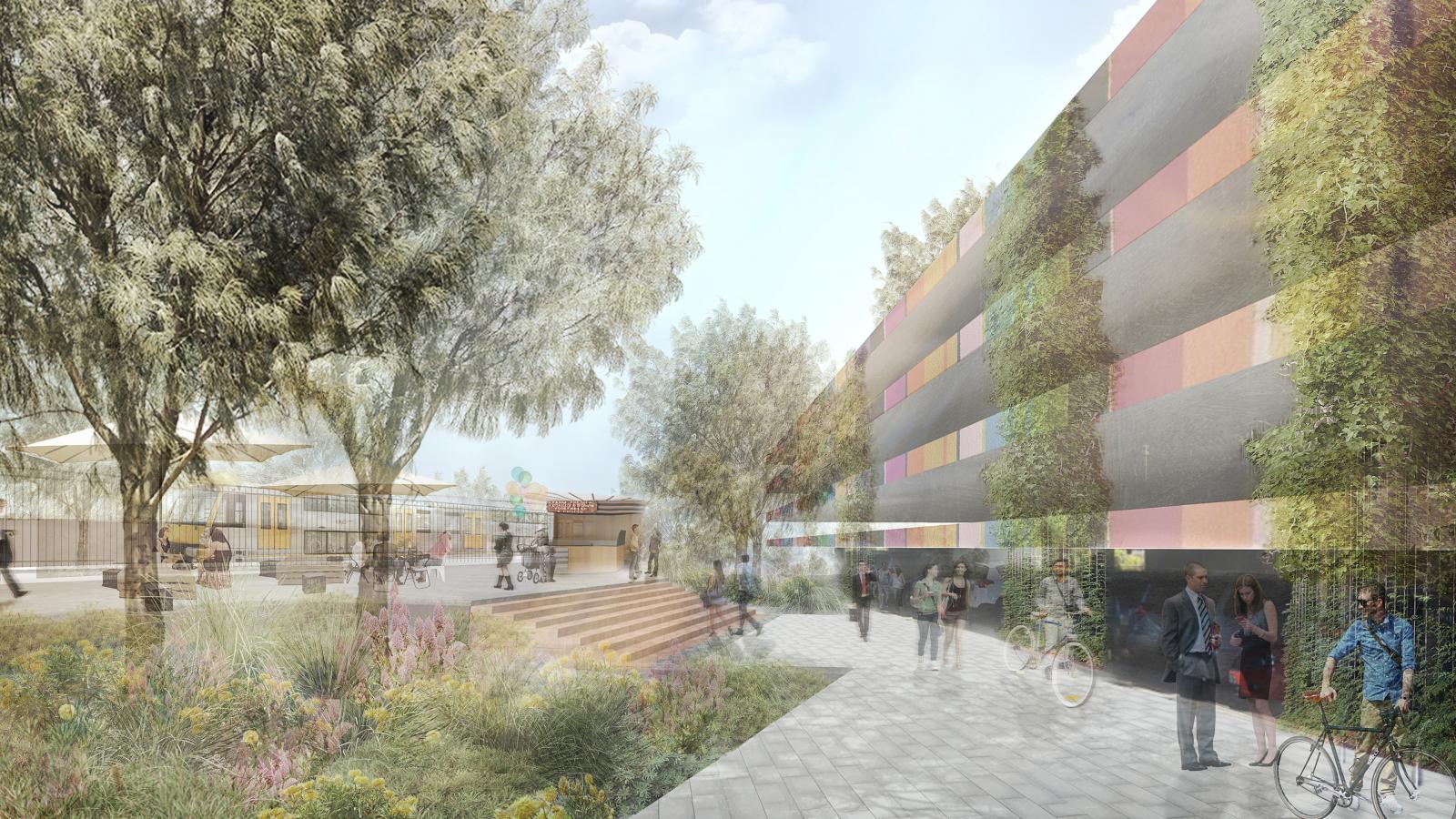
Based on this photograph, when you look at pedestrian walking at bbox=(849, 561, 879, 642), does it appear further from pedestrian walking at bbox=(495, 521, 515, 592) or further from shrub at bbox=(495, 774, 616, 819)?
shrub at bbox=(495, 774, 616, 819)

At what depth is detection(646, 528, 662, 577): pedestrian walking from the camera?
11.9 metres

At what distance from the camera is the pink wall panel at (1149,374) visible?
6.97 meters

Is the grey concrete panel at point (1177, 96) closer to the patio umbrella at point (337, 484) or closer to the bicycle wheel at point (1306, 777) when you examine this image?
the bicycle wheel at point (1306, 777)

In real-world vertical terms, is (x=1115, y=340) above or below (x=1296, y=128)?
below

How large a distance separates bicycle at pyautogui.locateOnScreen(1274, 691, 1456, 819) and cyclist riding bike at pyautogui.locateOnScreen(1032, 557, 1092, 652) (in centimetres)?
395

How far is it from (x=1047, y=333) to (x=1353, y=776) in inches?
222

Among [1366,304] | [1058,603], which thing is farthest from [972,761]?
[1366,304]

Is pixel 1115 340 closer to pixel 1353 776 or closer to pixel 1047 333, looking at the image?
pixel 1047 333

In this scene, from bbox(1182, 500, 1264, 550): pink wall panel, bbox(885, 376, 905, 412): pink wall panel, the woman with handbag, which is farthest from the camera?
bbox(885, 376, 905, 412): pink wall panel

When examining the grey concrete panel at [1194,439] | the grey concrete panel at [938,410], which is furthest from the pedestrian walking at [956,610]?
the grey concrete panel at [1194,439]

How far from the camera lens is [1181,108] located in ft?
23.5

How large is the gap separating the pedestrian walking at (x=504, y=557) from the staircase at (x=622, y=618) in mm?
463

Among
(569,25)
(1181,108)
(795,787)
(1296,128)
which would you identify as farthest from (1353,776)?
(569,25)

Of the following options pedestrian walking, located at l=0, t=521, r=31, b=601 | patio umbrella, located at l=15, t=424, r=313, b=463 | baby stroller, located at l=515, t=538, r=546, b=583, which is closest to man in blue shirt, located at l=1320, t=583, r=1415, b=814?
baby stroller, located at l=515, t=538, r=546, b=583
